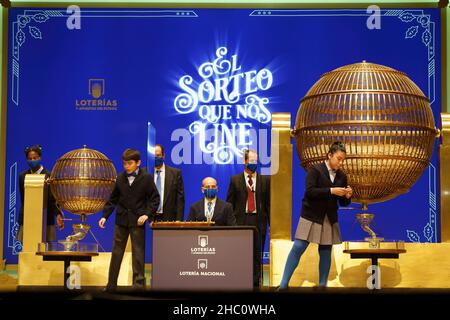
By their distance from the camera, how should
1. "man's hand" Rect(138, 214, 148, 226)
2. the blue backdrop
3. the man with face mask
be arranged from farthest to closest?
the blue backdrop < the man with face mask < "man's hand" Rect(138, 214, 148, 226)

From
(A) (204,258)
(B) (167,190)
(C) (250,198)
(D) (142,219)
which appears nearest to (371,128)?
(C) (250,198)

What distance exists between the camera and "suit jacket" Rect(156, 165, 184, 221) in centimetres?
908

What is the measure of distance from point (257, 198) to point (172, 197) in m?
1.13

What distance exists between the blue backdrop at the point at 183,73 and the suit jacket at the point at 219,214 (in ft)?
11.3

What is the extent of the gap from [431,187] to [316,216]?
16.3 ft

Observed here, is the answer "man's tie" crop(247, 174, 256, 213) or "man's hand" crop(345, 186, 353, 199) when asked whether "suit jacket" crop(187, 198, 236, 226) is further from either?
"man's hand" crop(345, 186, 353, 199)

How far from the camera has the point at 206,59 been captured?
38.4 feet

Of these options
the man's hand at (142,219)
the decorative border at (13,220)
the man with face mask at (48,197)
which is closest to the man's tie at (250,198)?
the man's hand at (142,219)

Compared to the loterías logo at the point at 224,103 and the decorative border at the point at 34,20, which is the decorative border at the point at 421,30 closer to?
the loterías logo at the point at 224,103

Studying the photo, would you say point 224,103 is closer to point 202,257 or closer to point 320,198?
point 320,198

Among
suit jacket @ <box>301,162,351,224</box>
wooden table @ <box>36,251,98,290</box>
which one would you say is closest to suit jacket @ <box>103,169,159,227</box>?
wooden table @ <box>36,251,98,290</box>

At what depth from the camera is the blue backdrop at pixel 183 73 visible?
11539mm

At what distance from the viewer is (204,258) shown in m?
5.85
